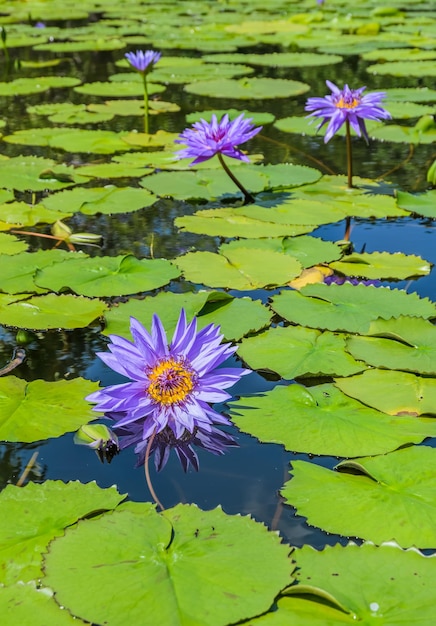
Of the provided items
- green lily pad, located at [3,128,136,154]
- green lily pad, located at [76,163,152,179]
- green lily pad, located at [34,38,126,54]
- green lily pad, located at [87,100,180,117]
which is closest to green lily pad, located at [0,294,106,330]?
green lily pad, located at [76,163,152,179]

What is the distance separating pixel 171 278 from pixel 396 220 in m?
1.08

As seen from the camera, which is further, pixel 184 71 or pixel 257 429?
pixel 184 71

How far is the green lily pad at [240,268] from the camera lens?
2.42 m

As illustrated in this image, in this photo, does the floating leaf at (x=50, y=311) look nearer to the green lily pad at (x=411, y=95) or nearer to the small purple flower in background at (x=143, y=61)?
Result: the small purple flower in background at (x=143, y=61)

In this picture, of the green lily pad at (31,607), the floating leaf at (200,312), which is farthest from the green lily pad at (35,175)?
the green lily pad at (31,607)

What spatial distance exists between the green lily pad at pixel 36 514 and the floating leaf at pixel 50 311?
2.53ft

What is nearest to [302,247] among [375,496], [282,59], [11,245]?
[11,245]

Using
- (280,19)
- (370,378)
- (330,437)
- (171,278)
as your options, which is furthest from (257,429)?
(280,19)

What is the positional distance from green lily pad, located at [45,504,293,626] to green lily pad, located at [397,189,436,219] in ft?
6.62

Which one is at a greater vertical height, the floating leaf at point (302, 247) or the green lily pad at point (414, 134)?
the green lily pad at point (414, 134)

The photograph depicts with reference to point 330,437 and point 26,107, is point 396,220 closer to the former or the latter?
point 330,437

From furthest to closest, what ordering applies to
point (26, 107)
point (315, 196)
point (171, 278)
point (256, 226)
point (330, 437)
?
point (26, 107), point (315, 196), point (256, 226), point (171, 278), point (330, 437)

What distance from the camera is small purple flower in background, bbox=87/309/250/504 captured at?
1621mm

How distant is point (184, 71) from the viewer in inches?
245
